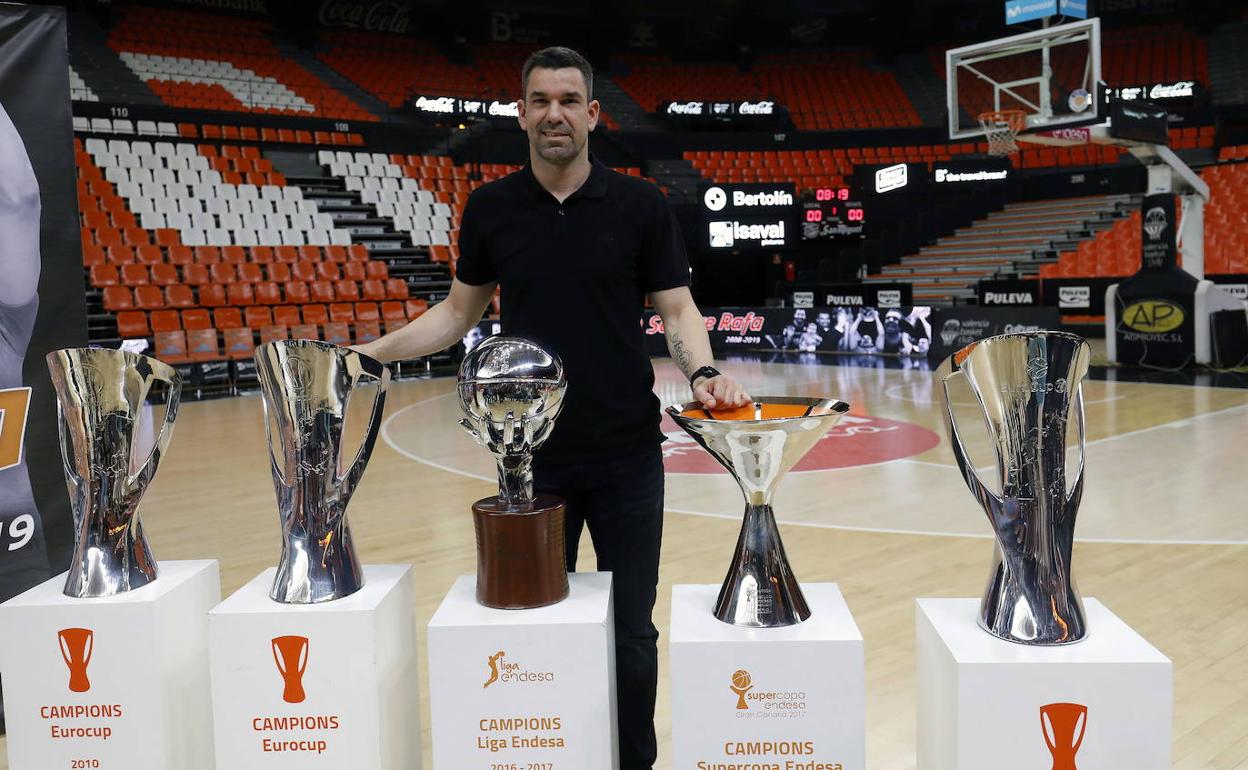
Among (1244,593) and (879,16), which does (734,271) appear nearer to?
(879,16)

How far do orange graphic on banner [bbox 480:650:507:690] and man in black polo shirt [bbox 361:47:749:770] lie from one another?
0.51 meters

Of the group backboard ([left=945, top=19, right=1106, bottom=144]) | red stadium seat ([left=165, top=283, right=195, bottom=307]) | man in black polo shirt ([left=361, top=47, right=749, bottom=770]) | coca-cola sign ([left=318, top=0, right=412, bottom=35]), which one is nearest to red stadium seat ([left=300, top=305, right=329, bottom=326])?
red stadium seat ([left=165, top=283, right=195, bottom=307])

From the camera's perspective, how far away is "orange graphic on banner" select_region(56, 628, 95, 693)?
1728mm

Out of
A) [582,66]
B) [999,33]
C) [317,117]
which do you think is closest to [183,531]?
[582,66]

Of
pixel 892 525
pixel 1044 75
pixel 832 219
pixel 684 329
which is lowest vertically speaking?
pixel 892 525

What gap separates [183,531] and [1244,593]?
4704 mm

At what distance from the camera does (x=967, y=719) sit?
144cm

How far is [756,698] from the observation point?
1549mm

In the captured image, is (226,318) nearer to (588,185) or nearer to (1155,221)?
(1155,221)

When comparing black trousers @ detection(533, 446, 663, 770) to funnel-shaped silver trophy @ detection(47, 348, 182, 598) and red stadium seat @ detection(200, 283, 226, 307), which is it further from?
red stadium seat @ detection(200, 283, 226, 307)

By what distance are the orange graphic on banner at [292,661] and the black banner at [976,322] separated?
34.8ft

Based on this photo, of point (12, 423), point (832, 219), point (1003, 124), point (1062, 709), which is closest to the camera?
point (1062, 709)

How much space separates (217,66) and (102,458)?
19.9 m

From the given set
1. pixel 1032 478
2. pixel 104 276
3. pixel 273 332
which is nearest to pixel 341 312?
pixel 273 332
